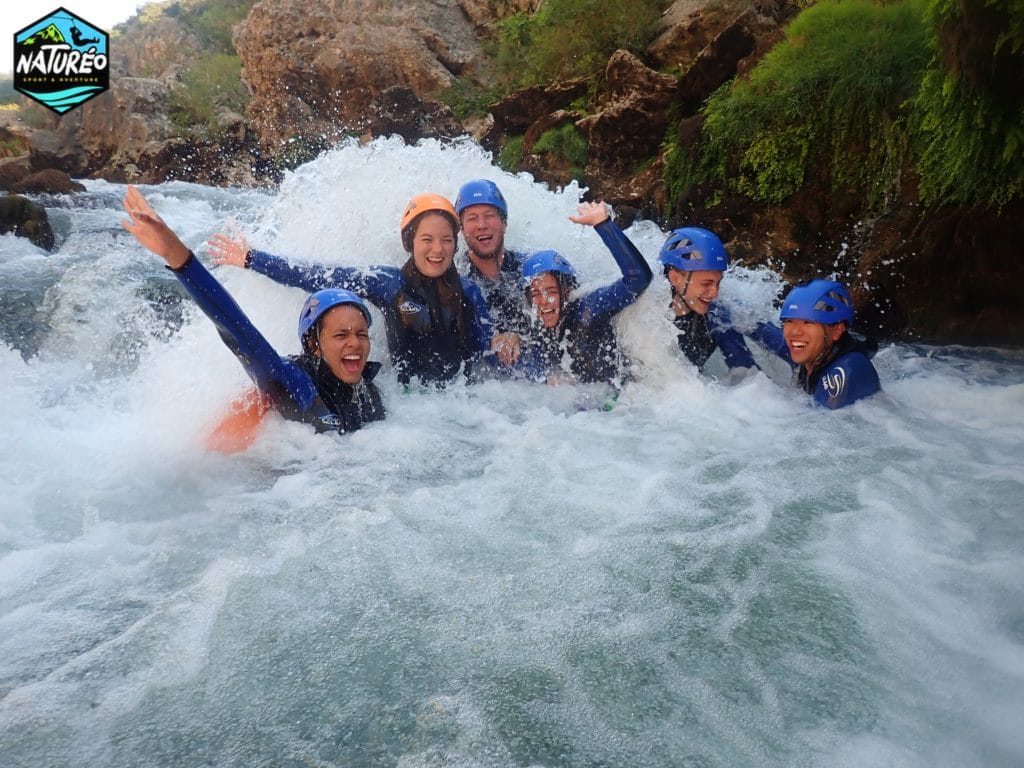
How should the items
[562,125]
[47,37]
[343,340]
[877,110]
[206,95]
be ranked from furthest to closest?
[206,95]
[47,37]
[562,125]
[877,110]
[343,340]

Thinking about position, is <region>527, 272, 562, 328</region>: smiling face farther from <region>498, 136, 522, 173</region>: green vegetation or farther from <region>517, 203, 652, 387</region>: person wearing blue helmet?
<region>498, 136, 522, 173</region>: green vegetation

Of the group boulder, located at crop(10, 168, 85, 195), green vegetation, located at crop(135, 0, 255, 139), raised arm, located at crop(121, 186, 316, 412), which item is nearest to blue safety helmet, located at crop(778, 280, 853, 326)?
raised arm, located at crop(121, 186, 316, 412)

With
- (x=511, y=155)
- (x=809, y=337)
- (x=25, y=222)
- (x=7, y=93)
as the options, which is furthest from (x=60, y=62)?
(x=7, y=93)

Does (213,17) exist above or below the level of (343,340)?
above

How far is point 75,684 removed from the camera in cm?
198

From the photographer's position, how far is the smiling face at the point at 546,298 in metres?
4.63

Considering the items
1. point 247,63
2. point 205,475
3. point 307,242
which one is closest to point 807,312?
point 205,475

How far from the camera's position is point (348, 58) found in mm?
20766

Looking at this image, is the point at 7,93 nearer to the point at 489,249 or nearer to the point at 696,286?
the point at 489,249

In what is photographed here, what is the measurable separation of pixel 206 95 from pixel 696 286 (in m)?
25.8

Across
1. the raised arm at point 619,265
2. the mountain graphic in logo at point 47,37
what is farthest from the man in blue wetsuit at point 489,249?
the mountain graphic in logo at point 47,37

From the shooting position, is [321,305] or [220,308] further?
[321,305]

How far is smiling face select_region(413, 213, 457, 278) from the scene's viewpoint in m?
4.64

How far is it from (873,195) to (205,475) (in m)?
6.00
